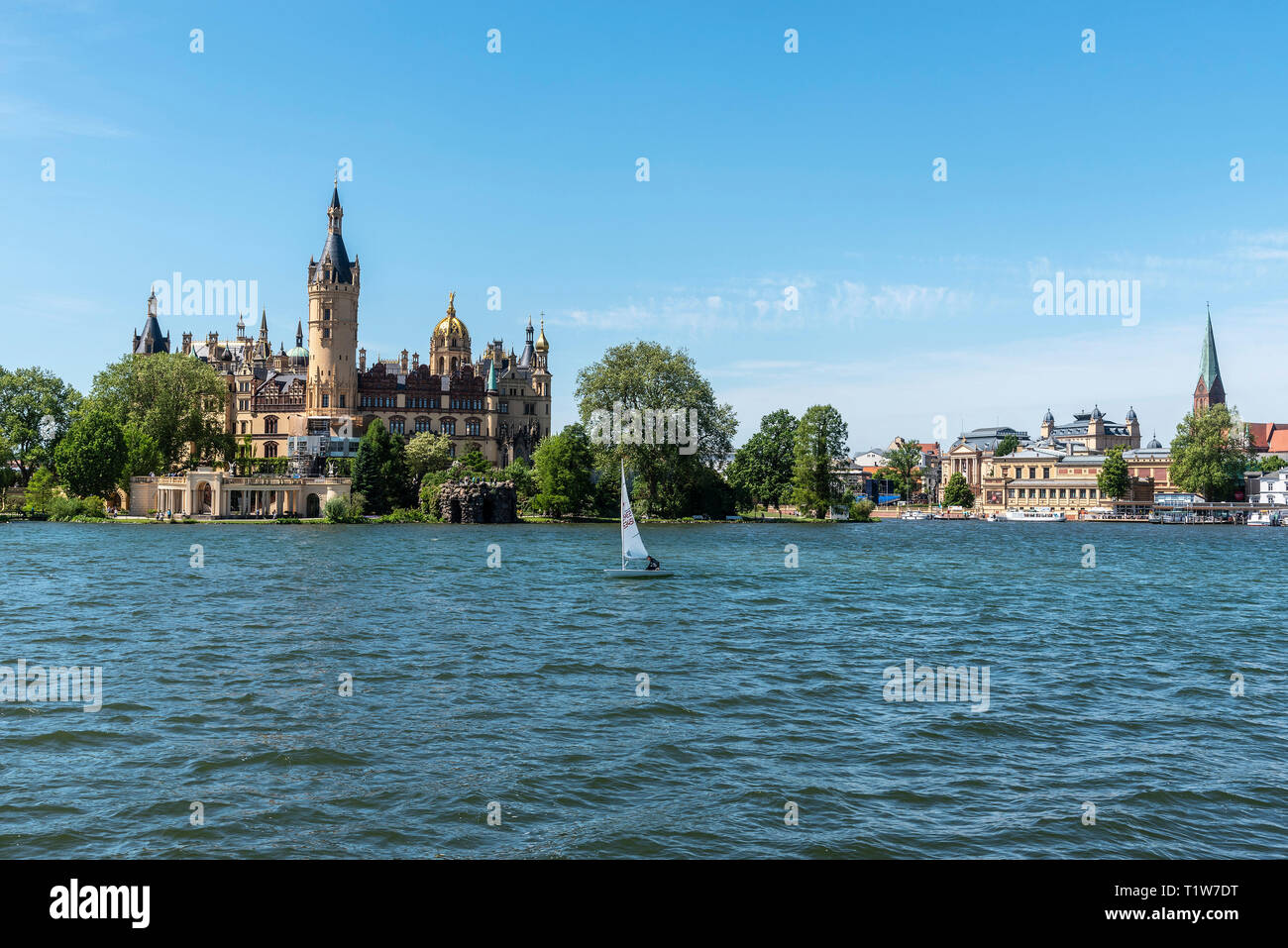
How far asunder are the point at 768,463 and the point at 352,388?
6382cm

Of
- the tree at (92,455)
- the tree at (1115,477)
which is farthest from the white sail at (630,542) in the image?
the tree at (1115,477)

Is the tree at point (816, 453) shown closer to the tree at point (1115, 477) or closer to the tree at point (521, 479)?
the tree at point (521, 479)

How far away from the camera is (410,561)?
6203cm

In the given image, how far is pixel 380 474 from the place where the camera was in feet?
395

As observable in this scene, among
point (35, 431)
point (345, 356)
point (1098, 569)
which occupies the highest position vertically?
point (345, 356)

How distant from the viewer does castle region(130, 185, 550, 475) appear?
144 meters

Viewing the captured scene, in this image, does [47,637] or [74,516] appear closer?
[47,637]

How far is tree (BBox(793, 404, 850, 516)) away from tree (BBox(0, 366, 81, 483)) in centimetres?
9224

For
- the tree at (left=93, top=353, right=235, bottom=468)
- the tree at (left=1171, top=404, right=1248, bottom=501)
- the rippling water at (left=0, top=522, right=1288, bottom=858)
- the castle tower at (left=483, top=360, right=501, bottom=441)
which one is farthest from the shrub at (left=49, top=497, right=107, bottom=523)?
the tree at (left=1171, top=404, right=1248, bottom=501)
